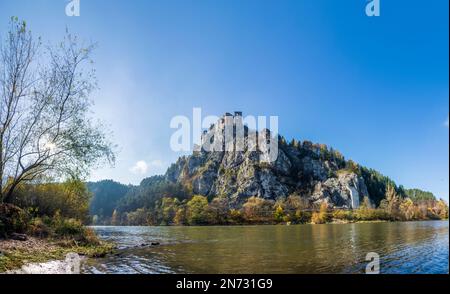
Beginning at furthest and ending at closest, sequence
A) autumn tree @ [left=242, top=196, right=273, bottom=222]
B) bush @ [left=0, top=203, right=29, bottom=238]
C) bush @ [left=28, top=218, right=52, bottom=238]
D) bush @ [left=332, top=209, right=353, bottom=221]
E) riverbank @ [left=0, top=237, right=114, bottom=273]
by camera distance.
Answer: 1. bush @ [left=332, top=209, right=353, bottom=221]
2. autumn tree @ [left=242, top=196, right=273, bottom=222]
3. bush @ [left=28, top=218, right=52, bottom=238]
4. bush @ [left=0, top=203, right=29, bottom=238]
5. riverbank @ [left=0, top=237, right=114, bottom=273]

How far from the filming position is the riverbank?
14623 mm

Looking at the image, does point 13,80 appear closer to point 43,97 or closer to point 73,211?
point 43,97

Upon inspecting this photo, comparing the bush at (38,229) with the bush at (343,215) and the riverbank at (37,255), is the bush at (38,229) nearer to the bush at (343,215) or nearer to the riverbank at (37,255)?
the riverbank at (37,255)

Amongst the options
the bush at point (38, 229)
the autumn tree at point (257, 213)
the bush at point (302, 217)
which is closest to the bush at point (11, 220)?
the bush at point (38, 229)

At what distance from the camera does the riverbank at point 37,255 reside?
48.0 ft

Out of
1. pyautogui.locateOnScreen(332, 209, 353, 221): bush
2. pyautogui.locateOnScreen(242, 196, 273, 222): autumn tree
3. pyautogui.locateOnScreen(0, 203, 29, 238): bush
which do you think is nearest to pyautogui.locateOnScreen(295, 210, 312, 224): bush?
pyautogui.locateOnScreen(242, 196, 273, 222): autumn tree

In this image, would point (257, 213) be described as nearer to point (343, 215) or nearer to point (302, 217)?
point (302, 217)

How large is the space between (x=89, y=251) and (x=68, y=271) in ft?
26.4

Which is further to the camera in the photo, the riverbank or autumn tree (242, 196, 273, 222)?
autumn tree (242, 196, 273, 222)

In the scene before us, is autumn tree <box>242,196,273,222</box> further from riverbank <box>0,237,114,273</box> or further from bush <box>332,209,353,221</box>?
riverbank <box>0,237,114,273</box>

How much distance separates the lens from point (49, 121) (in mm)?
24484

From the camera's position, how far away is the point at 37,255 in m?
17.8

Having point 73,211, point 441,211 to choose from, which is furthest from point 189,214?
point 441,211
